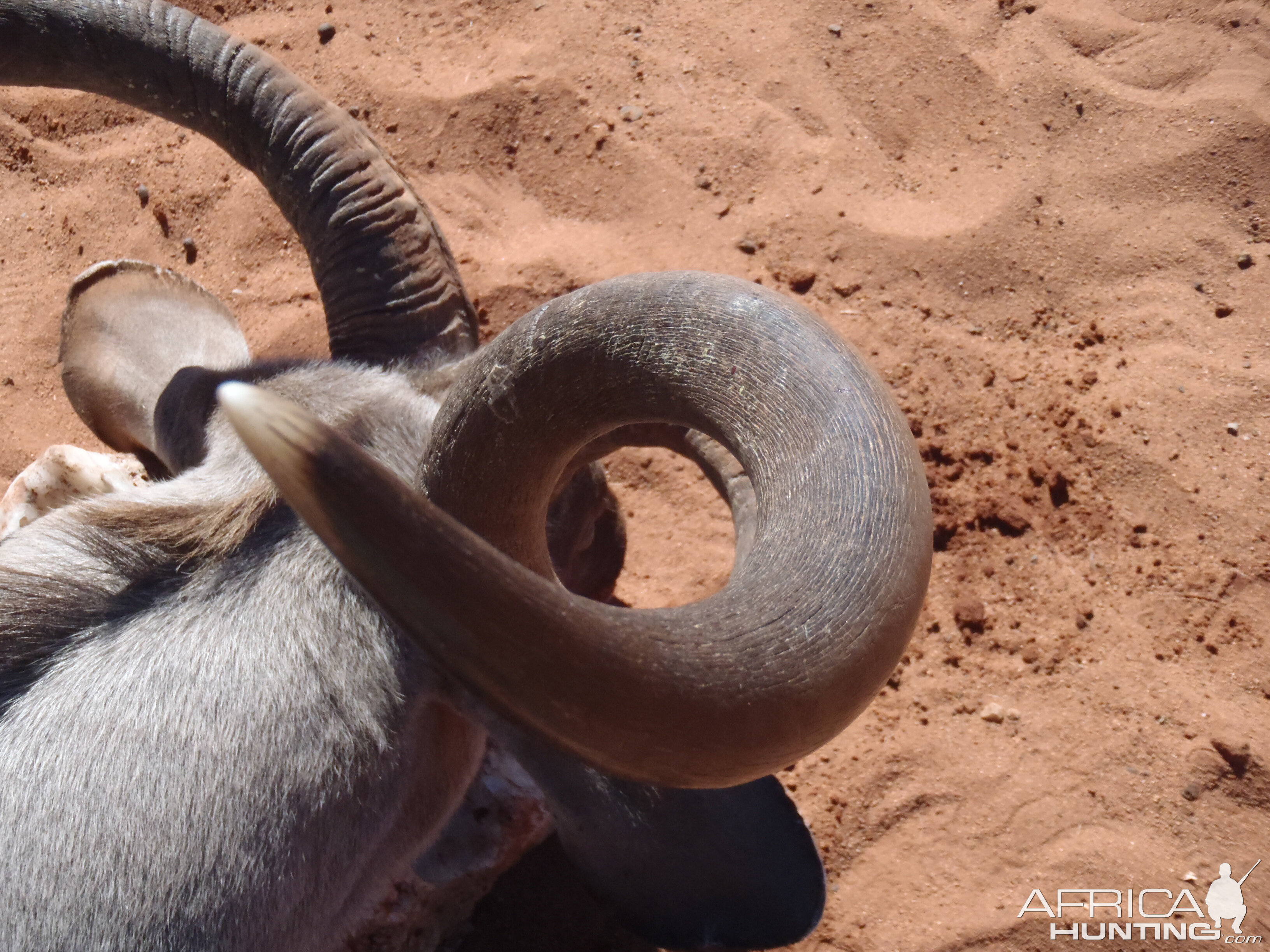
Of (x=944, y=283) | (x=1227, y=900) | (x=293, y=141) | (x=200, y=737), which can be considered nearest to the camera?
(x=200, y=737)

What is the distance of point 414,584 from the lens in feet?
3.32

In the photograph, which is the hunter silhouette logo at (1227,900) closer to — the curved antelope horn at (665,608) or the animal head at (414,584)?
the animal head at (414,584)

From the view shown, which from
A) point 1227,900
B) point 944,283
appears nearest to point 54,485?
point 944,283

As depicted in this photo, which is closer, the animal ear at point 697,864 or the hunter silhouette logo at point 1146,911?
the animal ear at point 697,864

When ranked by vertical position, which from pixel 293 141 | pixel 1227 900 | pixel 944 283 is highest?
pixel 944 283

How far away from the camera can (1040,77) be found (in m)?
3.94

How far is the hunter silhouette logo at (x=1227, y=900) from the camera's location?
2646 millimetres

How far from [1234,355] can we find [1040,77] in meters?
1.38

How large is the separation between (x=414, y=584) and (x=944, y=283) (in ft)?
10.0

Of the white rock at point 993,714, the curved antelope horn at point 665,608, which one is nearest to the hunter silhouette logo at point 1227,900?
the white rock at point 993,714

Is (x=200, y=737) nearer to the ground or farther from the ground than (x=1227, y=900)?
nearer to the ground

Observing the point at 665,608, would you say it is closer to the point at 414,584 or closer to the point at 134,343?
the point at 414,584

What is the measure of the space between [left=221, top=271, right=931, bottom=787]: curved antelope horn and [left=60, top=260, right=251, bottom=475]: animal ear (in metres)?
1.74

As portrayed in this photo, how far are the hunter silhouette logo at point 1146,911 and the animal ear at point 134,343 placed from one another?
2848 mm
